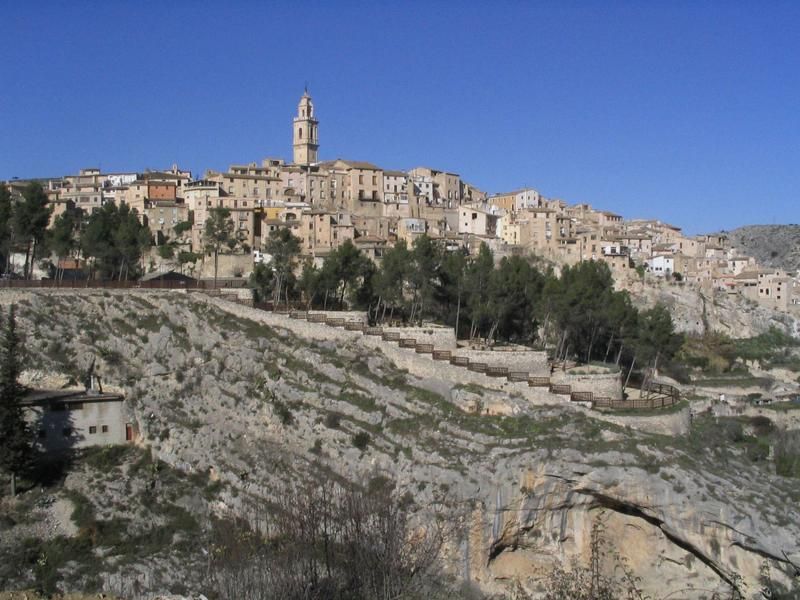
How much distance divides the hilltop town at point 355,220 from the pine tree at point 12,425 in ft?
94.7

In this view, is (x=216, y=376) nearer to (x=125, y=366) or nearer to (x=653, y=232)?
(x=125, y=366)

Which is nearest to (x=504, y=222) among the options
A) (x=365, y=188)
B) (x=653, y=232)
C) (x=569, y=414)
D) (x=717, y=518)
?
(x=365, y=188)

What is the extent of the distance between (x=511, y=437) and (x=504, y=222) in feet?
197

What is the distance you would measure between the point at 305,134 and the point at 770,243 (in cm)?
10282

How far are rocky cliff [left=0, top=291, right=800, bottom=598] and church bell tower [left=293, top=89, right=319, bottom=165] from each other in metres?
59.0

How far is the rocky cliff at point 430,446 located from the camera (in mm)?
34188

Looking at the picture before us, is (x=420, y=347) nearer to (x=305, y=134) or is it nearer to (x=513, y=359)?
(x=513, y=359)

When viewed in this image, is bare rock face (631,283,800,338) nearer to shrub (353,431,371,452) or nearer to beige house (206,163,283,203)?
beige house (206,163,283,203)

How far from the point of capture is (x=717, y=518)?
110 feet

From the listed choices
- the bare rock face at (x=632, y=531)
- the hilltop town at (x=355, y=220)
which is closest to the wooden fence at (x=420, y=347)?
the bare rock face at (x=632, y=531)

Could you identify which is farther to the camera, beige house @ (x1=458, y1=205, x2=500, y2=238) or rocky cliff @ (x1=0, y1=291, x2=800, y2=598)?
beige house @ (x1=458, y1=205, x2=500, y2=238)

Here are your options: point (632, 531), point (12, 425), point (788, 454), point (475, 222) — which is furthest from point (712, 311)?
point (12, 425)

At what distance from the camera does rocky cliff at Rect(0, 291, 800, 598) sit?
34.2 meters

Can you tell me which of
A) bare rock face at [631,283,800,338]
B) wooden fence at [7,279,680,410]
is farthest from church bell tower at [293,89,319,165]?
wooden fence at [7,279,680,410]
